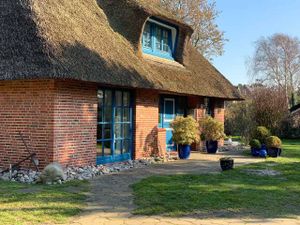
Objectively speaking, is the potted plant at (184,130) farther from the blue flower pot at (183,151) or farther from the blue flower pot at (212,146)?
the blue flower pot at (212,146)

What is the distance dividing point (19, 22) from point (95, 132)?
371 cm

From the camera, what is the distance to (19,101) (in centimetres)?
1095

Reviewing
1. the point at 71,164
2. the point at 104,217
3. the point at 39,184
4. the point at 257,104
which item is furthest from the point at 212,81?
the point at 104,217

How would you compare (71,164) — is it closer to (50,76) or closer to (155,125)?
(50,76)

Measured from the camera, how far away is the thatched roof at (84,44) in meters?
9.85

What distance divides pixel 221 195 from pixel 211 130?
925 centimetres

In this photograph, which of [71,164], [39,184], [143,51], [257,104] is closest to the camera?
[39,184]

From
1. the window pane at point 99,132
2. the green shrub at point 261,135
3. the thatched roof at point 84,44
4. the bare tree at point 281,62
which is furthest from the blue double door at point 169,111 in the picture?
the bare tree at point 281,62

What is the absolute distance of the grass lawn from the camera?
7297mm

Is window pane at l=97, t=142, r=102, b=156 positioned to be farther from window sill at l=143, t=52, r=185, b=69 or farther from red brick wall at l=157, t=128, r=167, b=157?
window sill at l=143, t=52, r=185, b=69

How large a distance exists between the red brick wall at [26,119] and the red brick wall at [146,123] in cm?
426

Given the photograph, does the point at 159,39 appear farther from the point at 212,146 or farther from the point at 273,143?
the point at 273,143

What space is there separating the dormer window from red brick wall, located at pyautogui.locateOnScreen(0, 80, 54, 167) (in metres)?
5.88

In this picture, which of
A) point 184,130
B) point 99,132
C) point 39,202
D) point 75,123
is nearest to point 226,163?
point 184,130
